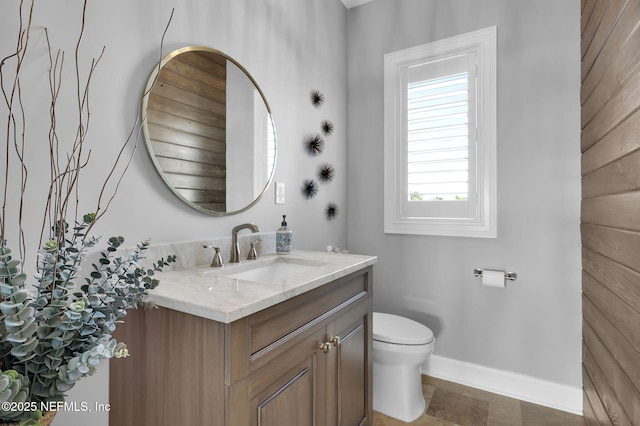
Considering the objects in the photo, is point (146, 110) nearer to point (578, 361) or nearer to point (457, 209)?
point (457, 209)

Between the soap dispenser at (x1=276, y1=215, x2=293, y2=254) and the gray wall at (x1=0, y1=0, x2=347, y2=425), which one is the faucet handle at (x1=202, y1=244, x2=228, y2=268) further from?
the soap dispenser at (x1=276, y1=215, x2=293, y2=254)

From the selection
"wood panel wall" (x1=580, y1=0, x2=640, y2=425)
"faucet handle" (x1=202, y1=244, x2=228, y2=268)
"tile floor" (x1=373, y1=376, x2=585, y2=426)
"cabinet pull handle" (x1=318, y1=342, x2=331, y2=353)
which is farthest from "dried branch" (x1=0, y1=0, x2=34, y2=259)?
"tile floor" (x1=373, y1=376, x2=585, y2=426)

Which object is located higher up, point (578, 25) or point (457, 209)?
point (578, 25)

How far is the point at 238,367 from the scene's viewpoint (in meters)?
0.84

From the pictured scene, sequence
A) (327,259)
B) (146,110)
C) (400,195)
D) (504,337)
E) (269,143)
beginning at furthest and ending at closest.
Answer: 1. (400,195)
2. (504,337)
3. (269,143)
4. (327,259)
5. (146,110)

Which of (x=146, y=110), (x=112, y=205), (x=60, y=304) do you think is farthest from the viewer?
(x=146, y=110)

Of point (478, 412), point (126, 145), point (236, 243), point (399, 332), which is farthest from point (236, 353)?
point (478, 412)

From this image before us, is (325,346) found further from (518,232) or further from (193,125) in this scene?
(518,232)

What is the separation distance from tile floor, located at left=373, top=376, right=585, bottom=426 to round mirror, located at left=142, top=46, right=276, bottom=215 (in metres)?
1.52

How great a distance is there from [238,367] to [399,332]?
127 cm

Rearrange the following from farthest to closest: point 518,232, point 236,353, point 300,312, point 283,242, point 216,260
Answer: point 518,232 → point 283,242 → point 216,260 → point 300,312 → point 236,353

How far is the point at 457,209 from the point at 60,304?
216 cm

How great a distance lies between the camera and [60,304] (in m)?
0.60

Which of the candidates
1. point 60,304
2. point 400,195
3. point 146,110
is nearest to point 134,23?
point 146,110
